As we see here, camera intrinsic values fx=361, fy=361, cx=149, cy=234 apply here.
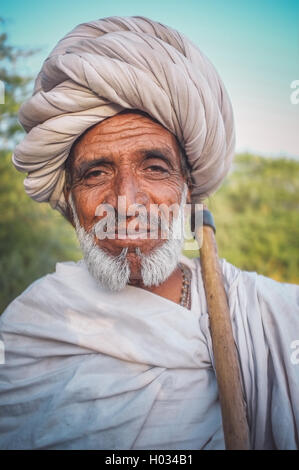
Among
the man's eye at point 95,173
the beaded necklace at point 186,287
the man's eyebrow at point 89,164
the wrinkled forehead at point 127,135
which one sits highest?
the wrinkled forehead at point 127,135

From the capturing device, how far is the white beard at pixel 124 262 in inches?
72.3

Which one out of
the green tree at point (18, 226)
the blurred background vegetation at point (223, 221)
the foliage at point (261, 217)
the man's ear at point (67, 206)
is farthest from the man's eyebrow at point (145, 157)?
the foliage at point (261, 217)

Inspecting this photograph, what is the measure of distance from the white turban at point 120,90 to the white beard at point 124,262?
1.65ft

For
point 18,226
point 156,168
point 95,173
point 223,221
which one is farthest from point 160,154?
point 223,221

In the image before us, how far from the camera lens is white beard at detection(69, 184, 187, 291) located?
184 cm

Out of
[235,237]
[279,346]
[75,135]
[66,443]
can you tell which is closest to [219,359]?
[279,346]

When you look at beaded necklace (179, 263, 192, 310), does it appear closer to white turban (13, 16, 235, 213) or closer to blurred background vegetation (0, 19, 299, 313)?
white turban (13, 16, 235, 213)

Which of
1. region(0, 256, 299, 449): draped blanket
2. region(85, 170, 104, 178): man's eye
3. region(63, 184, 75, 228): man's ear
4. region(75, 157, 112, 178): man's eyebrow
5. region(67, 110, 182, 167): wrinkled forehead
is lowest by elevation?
region(0, 256, 299, 449): draped blanket

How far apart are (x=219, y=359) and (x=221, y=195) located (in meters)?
6.88

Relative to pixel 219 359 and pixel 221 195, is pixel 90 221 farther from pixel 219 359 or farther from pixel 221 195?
pixel 221 195

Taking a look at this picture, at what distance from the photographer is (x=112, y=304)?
1949 millimetres

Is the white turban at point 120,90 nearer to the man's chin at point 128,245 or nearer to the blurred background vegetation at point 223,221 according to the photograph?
the man's chin at point 128,245

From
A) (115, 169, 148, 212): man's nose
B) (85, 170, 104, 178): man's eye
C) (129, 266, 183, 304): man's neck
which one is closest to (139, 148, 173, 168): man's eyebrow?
(115, 169, 148, 212): man's nose

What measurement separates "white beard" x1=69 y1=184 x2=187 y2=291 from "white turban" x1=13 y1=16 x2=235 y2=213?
19.8 inches
